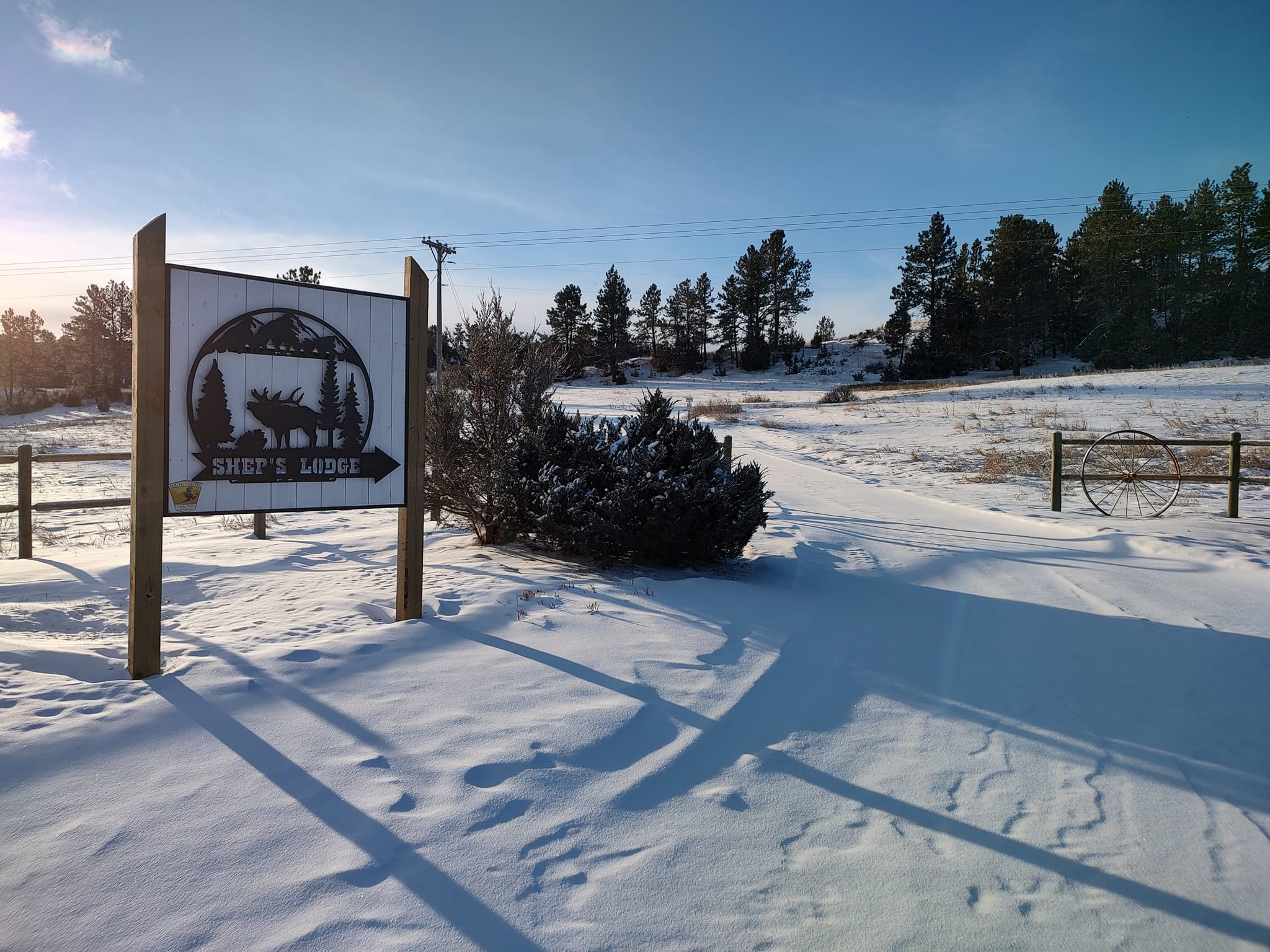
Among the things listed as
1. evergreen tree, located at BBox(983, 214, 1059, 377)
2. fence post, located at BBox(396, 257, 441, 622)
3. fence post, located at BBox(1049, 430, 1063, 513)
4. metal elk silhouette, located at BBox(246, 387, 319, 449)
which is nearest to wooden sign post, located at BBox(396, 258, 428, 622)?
fence post, located at BBox(396, 257, 441, 622)

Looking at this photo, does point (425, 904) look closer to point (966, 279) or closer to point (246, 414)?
point (246, 414)

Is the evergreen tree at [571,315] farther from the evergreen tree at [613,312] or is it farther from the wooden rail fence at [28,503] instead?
the wooden rail fence at [28,503]

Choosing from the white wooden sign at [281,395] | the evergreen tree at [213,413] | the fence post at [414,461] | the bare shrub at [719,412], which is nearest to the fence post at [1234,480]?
the fence post at [414,461]

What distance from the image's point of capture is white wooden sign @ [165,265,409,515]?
4383 mm

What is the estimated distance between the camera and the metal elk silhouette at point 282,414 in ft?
15.2

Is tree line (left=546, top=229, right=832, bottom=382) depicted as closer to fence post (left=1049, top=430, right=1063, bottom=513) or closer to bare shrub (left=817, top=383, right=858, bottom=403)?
bare shrub (left=817, top=383, right=858, bottom=403)

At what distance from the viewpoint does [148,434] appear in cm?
420

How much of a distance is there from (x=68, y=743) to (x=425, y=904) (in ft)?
6.83

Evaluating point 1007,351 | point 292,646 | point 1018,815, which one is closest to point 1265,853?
point 1018,815

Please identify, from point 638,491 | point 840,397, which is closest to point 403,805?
point 638,491

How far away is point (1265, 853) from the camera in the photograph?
290 cm

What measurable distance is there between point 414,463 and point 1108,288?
63.8m

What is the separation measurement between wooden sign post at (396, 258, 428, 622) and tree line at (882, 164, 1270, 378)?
55924 millimetres

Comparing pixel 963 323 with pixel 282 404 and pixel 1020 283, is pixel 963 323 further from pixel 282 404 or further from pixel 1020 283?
pixel 282 404
